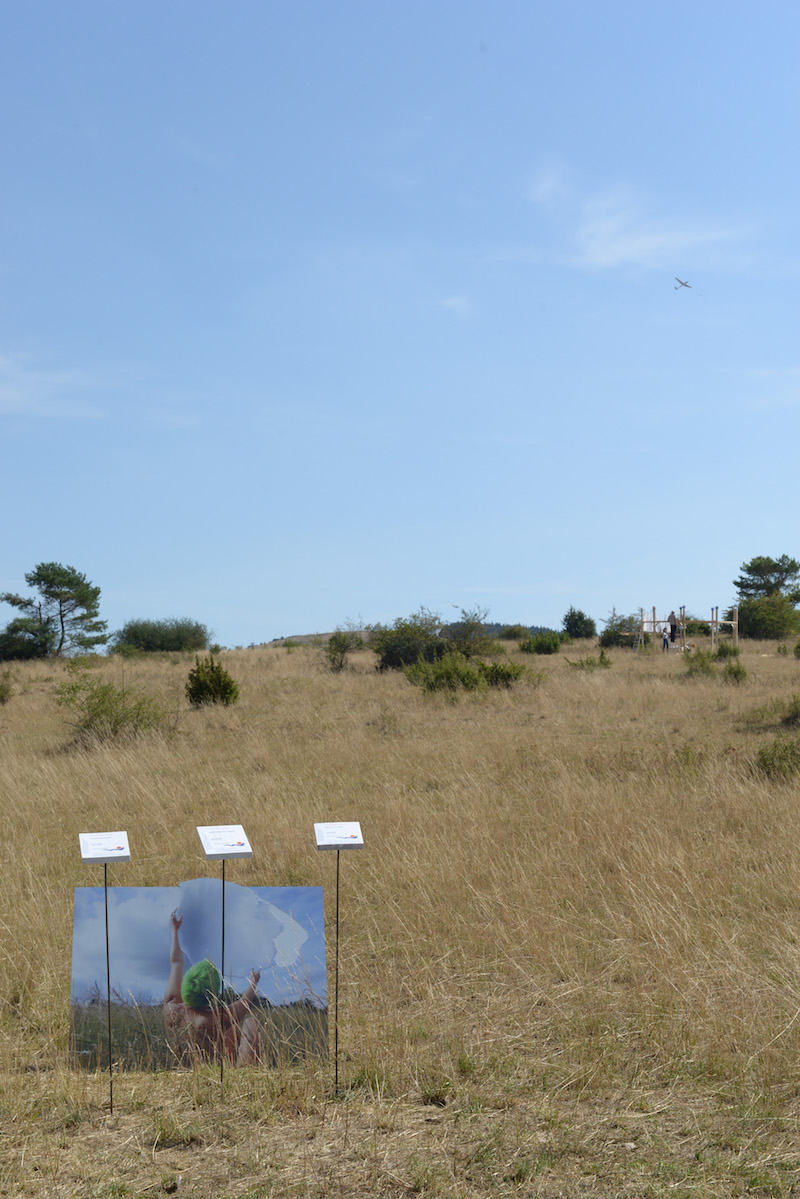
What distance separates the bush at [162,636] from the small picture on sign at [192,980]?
156 feet

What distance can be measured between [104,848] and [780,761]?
27.6 ft

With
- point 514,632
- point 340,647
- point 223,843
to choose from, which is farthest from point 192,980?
point 514,632

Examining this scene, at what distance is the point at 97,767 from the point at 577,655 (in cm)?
2651

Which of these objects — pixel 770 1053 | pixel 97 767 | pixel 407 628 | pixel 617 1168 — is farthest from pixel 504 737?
pixel 407 628

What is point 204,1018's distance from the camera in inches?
169

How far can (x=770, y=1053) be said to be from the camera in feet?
13.6

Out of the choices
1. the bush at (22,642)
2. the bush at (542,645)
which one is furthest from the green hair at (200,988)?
the bush at (22,642)

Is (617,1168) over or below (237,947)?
below

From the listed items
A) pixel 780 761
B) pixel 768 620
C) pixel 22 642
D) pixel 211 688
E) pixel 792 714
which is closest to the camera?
pixel 780 761

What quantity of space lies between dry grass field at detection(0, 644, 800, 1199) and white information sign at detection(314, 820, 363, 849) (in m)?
1.00

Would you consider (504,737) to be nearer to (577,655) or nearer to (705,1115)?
(705,1115)

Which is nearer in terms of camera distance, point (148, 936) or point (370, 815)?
point (148, 936)

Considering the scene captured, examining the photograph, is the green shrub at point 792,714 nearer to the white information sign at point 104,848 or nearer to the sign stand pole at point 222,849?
the sign stand pole at point 222,849

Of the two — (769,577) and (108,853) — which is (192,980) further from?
(769,577)
